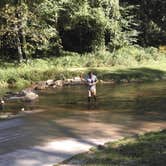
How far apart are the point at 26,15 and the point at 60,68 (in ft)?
16.7

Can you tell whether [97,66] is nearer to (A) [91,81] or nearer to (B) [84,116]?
(A) [91,81]

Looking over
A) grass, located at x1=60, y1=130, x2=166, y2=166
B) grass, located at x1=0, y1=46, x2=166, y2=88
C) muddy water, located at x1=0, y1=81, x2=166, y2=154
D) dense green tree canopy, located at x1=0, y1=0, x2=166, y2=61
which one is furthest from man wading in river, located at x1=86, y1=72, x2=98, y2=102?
dense green tree canopy, located at x1=0, y1=0, x2=166, y2=61

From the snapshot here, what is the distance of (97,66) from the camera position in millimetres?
41844

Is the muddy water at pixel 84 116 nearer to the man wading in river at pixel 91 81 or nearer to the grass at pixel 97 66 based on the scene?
the man wading in river at pixel 91 81

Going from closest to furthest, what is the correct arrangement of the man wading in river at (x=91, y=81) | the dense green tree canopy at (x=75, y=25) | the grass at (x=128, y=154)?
the grass at (x=128, y=154) → the man wading in river at (x=91, y=81) → the dense green tree canopy at (x=75, y=25)

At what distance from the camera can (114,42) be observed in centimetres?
4788

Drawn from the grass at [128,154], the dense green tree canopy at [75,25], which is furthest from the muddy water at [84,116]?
the dense green tree canopy at [75,25]

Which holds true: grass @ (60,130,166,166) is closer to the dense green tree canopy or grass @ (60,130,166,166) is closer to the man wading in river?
the man wading in river

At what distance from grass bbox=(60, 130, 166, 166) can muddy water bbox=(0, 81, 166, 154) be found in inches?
81.5

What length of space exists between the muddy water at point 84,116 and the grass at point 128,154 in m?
2.07

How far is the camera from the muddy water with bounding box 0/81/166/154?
1759 centimetres

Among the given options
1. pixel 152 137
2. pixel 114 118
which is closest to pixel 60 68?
pixel 114 118

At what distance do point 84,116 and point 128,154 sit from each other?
8390 mm

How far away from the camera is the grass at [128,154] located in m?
12.8
